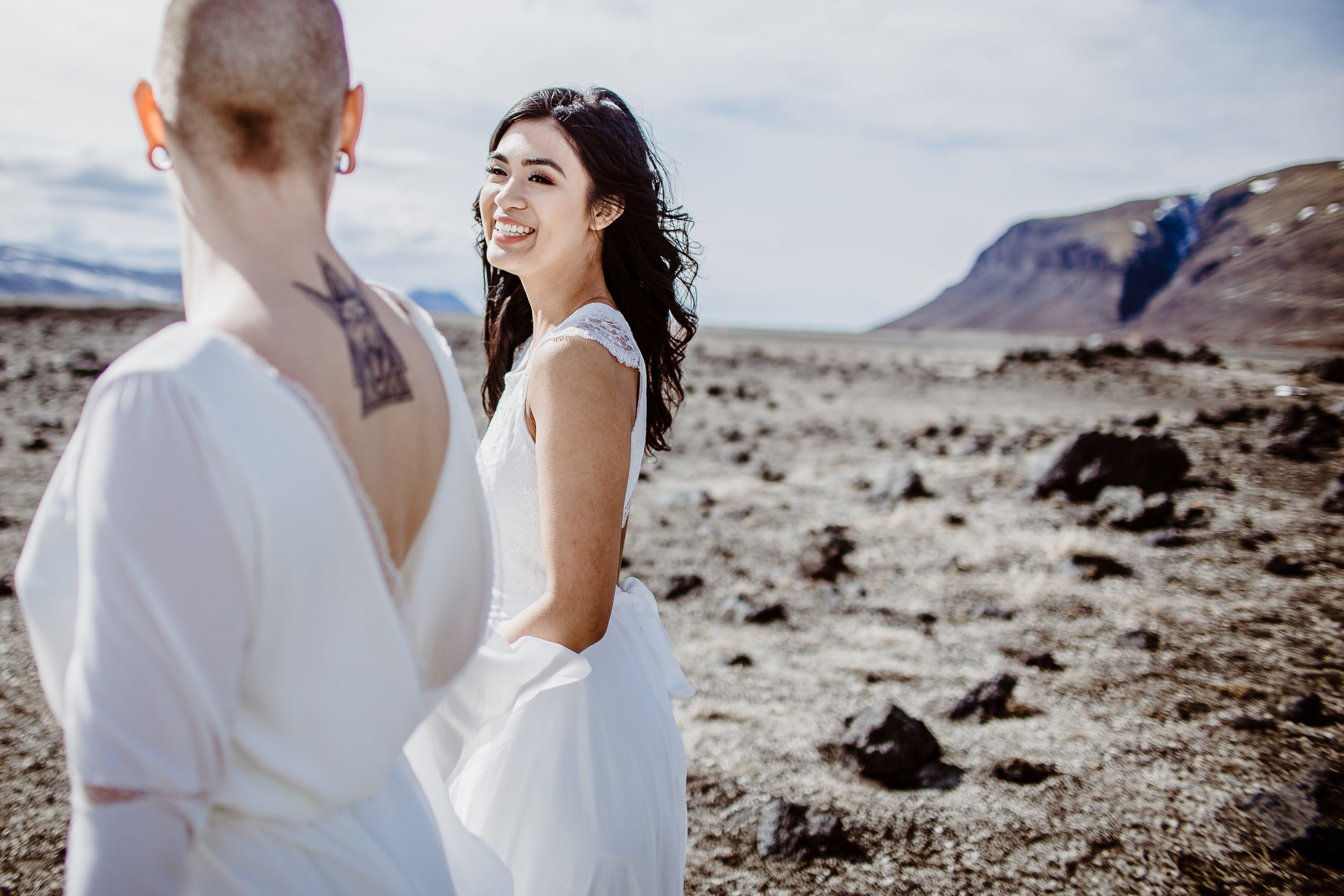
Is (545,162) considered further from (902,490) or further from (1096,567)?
(902,490)

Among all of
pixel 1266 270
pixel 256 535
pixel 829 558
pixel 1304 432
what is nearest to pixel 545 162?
pixel 256 535

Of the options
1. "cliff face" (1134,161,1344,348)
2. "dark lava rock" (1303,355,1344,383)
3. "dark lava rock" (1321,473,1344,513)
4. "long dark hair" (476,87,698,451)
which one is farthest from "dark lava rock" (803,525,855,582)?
"cliff face" (1134,161,1344,348)

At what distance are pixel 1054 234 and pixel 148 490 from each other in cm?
18682

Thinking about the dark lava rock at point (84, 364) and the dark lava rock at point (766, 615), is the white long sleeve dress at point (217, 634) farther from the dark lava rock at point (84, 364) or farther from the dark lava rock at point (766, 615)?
the dark lava rock at point (84, 364)

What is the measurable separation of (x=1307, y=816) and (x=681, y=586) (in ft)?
12.4

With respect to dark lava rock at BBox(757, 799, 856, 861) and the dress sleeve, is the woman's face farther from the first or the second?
dark lava rock at BBox(757, 799, 856, 861)

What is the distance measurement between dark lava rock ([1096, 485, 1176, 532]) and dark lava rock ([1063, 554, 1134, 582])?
0.99 meters

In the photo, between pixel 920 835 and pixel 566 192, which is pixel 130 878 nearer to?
pixel 566 192

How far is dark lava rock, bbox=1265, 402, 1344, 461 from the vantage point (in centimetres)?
938

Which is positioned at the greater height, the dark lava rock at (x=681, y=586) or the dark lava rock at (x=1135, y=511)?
the dark lava rock at (x=1135, y=511)

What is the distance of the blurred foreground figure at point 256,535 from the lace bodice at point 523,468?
1.82 ft

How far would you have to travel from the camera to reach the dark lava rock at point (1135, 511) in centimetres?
714

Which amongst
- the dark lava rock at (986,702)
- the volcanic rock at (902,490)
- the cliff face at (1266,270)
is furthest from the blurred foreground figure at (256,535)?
the cliff face at (1266,270)

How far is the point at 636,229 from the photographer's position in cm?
213
